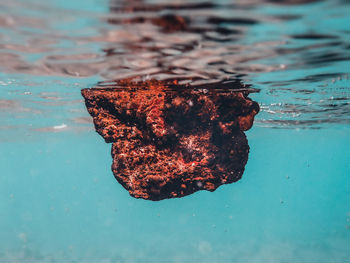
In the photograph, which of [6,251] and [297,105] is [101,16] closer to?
[297,105]

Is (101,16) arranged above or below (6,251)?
above

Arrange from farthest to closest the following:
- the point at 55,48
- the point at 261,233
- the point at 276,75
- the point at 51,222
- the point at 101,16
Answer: the point at 51,222, the point at 261,233, the point at 276,75, the point at 55,48, the point at 101,16

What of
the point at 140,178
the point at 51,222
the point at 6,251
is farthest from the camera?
the point at 51,222

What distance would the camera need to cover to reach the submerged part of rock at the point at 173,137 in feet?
33.4

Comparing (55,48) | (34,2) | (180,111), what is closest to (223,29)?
(180,111)

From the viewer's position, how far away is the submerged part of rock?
1019 cm

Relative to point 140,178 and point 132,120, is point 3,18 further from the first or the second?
point 140,178

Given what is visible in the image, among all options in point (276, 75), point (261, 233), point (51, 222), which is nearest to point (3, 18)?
point (276, 75)

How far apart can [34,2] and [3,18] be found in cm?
132

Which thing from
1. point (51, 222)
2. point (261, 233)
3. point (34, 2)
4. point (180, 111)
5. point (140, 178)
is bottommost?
point (51, 222)

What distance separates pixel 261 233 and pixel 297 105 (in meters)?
28.8

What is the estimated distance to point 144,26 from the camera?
23.5ft

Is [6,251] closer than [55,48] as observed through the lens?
No

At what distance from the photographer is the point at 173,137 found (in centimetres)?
1028
